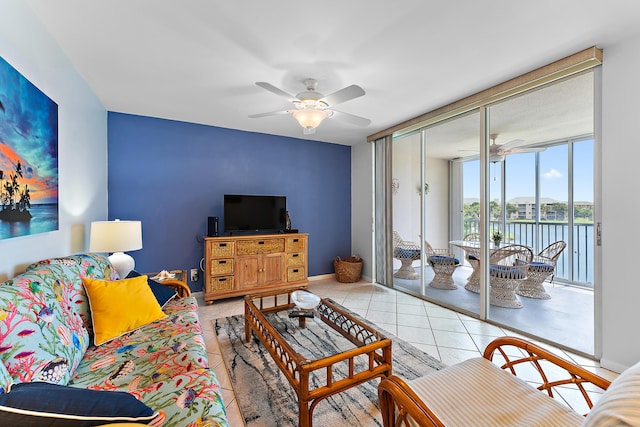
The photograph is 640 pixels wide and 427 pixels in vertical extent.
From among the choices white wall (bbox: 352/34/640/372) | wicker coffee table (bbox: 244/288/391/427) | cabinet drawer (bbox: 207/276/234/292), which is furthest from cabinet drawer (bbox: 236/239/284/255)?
white wall (bbox: 352/34/640/372)

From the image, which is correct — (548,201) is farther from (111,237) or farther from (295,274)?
(111,237)

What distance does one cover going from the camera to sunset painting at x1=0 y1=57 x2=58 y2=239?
51.9 inches

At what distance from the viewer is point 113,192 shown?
3230 millimetres

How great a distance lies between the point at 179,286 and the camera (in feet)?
7.74

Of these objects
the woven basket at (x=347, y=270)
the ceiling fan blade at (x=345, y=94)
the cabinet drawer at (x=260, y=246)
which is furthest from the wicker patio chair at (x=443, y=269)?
the ceiling fan blade at (x=345, y=94)

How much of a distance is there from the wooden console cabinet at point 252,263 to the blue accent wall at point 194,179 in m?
0.47

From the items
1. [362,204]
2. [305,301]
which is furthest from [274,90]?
[362,204]

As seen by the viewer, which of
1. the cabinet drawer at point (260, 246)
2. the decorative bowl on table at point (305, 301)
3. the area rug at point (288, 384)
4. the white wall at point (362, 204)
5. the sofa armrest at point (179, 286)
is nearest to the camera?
the area rug at point (288, 384)

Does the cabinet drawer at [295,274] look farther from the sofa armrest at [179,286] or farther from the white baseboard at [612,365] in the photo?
the white baseboard at [612,365]

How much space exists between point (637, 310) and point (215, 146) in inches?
178

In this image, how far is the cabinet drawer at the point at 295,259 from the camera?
3.89 meters

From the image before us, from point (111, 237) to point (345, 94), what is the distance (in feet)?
7.52

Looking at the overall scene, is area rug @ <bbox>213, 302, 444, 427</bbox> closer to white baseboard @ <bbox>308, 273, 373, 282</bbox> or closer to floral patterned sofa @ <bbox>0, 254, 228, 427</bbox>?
floral patterned sofa @ <bbox>0, 254, 228, 427</bbox>

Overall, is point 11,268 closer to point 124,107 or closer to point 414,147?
point 124,107
